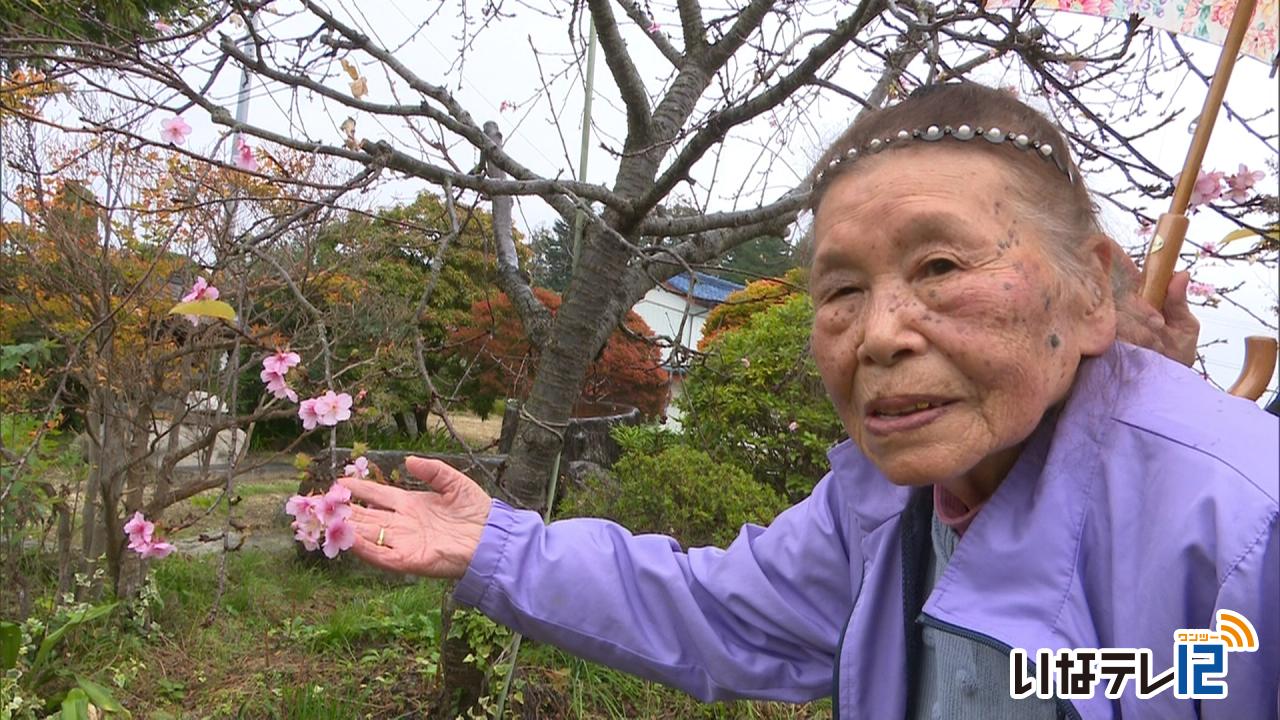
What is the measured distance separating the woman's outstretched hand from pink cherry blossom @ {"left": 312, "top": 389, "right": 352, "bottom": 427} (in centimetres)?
43

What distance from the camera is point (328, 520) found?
1.33 meters

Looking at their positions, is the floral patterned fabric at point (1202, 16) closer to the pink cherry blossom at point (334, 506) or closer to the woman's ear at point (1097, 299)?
the woman's ear at point (1097, 299)

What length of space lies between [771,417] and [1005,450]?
3.28 metres

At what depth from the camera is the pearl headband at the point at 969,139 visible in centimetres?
97

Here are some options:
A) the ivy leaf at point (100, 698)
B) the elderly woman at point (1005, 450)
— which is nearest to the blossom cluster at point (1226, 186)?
the elderly woman at point (1005, 450)

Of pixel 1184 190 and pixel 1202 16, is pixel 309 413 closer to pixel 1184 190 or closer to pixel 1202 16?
pixel 1184 190

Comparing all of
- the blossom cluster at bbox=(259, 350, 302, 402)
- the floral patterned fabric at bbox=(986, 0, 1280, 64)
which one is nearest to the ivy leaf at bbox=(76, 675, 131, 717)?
the blossom cluster at bbox=(259, 350, 302, 402)

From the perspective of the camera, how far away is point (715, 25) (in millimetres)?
2643

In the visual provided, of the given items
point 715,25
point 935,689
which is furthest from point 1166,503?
point 715,25

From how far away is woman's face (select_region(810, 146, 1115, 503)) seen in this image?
0.91 m

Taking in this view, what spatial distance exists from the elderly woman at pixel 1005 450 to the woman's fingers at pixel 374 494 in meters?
0.09

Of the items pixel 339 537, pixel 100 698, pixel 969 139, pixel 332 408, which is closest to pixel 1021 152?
pixel 969 139

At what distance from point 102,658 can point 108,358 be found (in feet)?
4.73

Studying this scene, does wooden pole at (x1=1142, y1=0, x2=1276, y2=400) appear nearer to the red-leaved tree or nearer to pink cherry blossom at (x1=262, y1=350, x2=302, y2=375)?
pink cherry blossom at (x1=262, y1=350, x2=302, y2=375)
